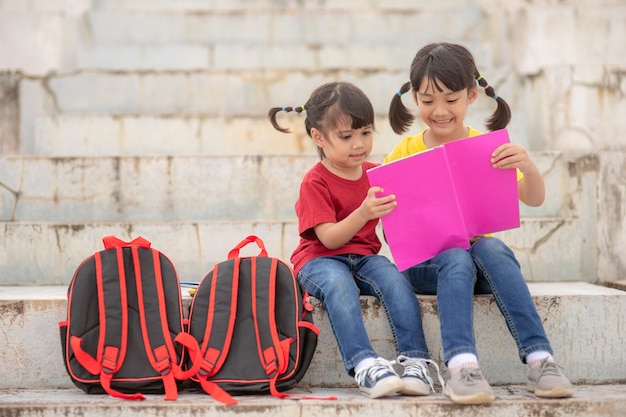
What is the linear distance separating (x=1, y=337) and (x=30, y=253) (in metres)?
0.71

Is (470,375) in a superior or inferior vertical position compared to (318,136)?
inferior

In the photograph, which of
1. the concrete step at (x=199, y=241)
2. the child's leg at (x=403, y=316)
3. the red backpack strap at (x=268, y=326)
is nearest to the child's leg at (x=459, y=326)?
the child's leg at (x=403, y=316)

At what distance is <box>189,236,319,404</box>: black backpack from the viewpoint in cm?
228

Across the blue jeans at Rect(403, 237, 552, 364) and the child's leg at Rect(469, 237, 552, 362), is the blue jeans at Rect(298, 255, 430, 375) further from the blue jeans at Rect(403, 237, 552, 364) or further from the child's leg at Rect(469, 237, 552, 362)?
the child's leg at Rect(469, 237, 552, 362)

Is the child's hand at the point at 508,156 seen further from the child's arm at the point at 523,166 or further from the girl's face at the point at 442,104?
the girl's face at the point at 442,104

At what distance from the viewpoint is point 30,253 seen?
3121 mm

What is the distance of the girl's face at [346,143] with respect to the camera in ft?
8.16

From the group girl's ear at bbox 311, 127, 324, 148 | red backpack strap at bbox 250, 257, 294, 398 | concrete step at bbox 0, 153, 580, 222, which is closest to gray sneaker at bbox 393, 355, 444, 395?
red backpack strap at bbox 250, 257, 294, 398

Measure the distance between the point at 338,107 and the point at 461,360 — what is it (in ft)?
2.89

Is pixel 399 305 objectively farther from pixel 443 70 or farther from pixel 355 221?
pixel 443 70

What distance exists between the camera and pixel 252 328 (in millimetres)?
2354

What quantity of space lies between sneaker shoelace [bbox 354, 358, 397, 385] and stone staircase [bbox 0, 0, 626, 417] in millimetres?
68

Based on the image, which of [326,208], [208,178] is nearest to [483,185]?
[326,208]

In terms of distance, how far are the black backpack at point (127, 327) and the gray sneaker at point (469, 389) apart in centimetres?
75
